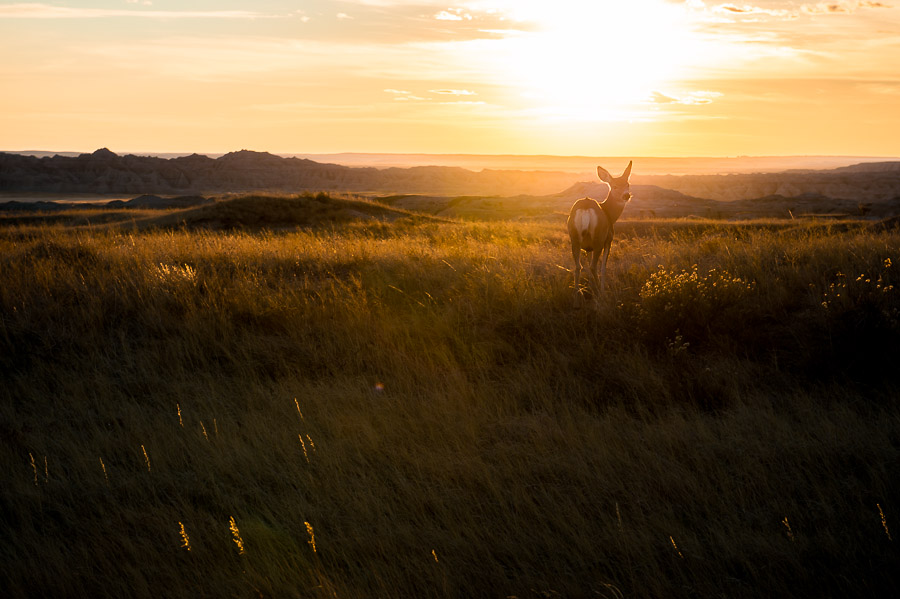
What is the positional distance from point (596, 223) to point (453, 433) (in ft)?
11.0

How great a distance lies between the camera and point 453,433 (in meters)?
4.58

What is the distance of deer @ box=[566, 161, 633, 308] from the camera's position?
688 cm

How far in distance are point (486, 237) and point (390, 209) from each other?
1597cm

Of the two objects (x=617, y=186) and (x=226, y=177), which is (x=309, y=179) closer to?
(x=226, y=177)

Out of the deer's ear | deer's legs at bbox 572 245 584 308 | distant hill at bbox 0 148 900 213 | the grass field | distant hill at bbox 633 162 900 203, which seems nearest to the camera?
the grass field

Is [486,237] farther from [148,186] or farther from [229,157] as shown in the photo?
[229,157]

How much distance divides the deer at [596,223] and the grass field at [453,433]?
391mm

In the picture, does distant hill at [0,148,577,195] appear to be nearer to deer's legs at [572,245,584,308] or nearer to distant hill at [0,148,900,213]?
distant hill at [0,148,900,213]

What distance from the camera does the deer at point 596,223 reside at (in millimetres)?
6876

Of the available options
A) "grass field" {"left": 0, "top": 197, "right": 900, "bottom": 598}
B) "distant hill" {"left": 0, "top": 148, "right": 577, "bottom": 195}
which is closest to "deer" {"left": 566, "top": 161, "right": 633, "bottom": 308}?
"grass field" {"left": 0, "top": 197, "right": 900, "bottom": 598}

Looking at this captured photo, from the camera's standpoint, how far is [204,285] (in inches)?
301

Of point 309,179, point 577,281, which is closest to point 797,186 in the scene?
point 309,179

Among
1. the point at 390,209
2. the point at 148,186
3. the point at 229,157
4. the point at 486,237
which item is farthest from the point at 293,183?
the point at 486,237

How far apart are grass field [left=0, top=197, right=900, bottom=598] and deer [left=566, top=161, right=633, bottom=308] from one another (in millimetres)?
391
